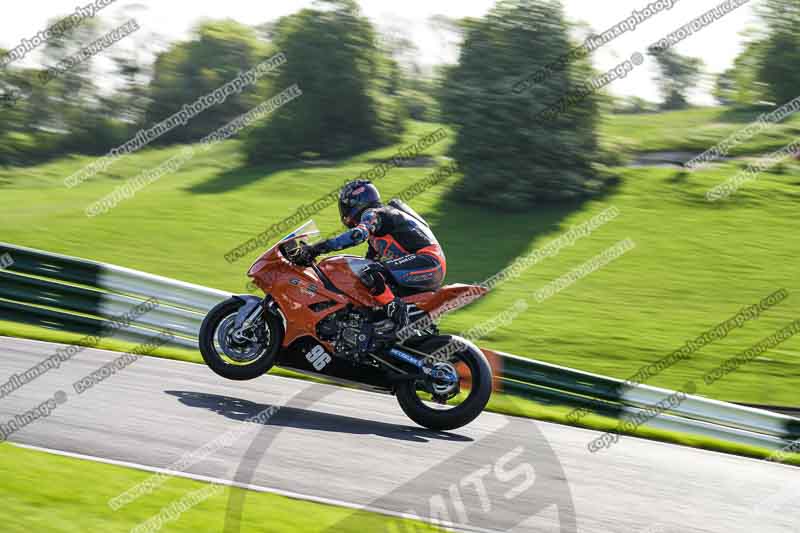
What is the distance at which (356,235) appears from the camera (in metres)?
8.27

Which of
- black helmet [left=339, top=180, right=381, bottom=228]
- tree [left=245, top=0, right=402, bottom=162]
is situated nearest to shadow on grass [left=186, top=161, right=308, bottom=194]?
tree [left=245, top=0, right=402, bottom=162]

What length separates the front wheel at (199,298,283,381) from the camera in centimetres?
852

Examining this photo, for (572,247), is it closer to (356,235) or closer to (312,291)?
(312,291)

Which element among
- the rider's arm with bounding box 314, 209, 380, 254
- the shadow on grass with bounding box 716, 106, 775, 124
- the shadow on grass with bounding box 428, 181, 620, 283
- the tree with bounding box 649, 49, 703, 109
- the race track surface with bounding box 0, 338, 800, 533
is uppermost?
the rider's arm with bounding box 314, 209, 380, 254

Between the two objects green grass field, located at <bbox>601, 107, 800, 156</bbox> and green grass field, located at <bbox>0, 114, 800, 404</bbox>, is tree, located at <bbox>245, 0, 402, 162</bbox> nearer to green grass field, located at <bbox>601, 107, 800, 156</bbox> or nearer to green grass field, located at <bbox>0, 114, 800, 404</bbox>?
green grass field, located at <bbox>0, 114, 800, 404</bbox>

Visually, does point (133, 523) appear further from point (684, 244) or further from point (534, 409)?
point (684, 244)

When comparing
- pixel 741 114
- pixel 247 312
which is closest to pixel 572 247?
pixel 247 312

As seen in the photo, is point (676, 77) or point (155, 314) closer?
point (155, 314)

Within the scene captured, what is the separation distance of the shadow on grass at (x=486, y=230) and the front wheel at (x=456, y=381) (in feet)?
35.4

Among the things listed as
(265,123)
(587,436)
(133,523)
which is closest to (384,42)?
(265,123)

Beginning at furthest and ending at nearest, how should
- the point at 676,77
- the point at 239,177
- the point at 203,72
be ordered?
1. the point at 676,77
2. the point at 203,72
3. the point at 239,177

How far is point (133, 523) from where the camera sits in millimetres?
5148

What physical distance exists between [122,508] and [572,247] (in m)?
16.4

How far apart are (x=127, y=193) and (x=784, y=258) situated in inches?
631
